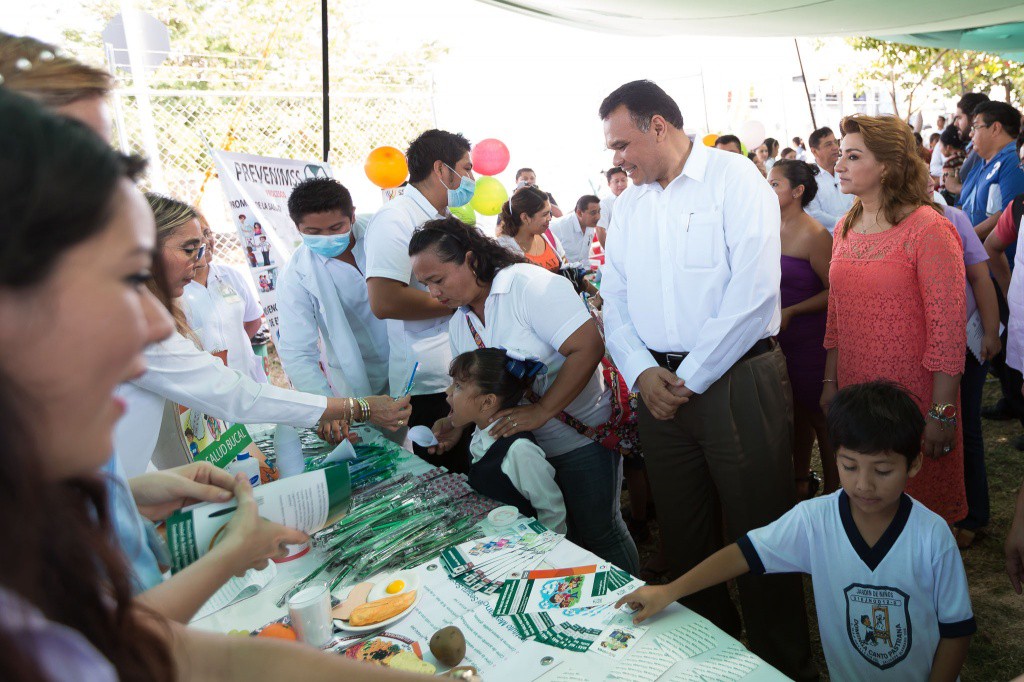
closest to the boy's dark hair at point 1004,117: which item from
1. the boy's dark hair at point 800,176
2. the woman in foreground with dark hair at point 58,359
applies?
the boy's dark hair at point 800,176

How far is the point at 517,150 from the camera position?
9.81 meters

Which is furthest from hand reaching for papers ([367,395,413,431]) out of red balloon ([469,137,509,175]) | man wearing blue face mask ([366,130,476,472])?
red balloon ([469,137,509,175])

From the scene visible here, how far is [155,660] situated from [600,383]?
2006mm

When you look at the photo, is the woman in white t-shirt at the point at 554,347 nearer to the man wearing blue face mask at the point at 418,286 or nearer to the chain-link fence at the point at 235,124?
the man wearing blue face mask at the point at 418,286

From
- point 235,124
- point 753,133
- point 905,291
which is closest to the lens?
point 905,291

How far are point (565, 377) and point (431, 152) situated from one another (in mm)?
1409

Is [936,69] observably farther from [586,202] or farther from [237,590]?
[237,590]

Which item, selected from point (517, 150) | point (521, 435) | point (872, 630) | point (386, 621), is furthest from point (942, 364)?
point (517, 150)

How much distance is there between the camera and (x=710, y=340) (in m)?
1.95

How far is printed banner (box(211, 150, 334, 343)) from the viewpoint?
4.43m

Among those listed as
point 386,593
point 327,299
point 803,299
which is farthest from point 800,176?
point 386,593

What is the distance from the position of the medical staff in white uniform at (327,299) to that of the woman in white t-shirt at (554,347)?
0.70 metres

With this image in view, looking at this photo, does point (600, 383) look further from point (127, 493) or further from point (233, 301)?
point (233, 301)

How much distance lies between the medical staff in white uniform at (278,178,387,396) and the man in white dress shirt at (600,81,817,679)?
3.99 ft
